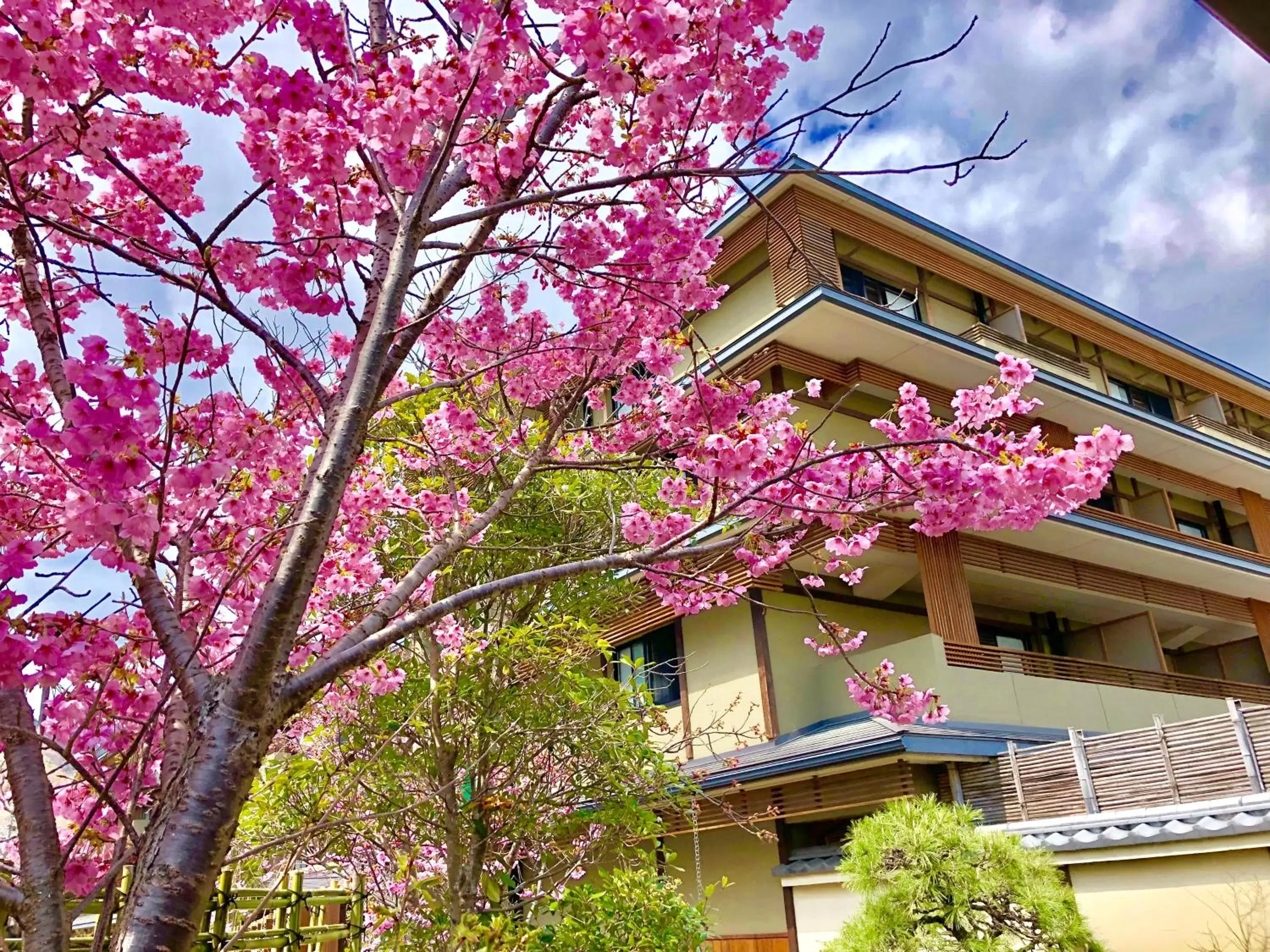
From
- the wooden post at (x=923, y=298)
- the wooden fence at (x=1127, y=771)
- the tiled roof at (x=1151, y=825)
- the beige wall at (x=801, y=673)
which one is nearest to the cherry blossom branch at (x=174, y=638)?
the tiled roof at (x=1151, y=825)

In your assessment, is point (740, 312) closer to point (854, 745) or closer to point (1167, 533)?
point (854, 745)

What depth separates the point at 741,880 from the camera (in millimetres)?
10914

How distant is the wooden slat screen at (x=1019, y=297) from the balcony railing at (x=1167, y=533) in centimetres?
372

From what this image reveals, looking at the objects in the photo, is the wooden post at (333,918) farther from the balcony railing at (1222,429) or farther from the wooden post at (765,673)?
the balcony railing at (1222,429)

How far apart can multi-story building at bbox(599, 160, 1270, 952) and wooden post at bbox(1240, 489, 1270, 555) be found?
0.59m

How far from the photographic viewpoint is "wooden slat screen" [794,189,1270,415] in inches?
512

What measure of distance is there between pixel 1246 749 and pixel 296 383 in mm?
8490

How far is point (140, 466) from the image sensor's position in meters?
2.31

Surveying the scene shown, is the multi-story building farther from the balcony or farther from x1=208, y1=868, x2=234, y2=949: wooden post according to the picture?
x1=208, y1=868, x2=234, y2=949: wooden post

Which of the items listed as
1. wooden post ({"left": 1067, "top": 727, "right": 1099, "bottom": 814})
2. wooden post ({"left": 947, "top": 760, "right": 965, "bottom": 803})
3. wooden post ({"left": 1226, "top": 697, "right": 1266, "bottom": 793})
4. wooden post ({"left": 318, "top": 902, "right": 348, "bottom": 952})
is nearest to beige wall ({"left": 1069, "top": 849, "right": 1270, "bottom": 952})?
wooden post ({"left": 1067, "top": 727, "right": 1099, "bottom": 814})

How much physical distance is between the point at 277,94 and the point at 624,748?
186 inches

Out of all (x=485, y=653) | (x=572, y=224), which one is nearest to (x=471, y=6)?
(x=572, y=224)

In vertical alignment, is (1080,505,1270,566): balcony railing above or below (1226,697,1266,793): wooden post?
above

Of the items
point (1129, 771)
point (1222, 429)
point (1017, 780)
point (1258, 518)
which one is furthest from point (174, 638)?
point (1258, 518)
